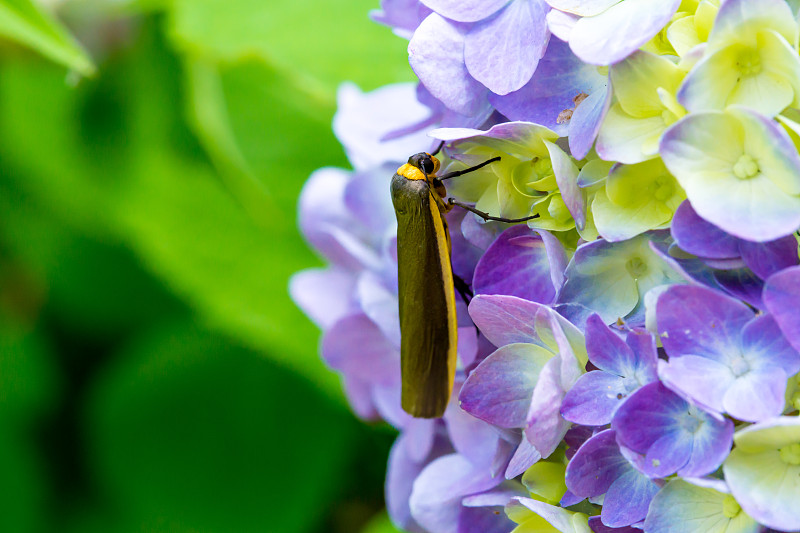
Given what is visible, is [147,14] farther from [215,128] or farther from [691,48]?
[691,48]

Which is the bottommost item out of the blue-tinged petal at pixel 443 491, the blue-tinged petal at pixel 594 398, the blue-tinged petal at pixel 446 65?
the blue-tinged petal at pixel 443 491

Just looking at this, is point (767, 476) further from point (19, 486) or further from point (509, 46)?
point (19, 486)

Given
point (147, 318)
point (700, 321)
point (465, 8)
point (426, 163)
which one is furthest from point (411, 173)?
point (147, 318)

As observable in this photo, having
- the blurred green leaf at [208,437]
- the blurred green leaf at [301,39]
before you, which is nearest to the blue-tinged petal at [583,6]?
the blurred green leaf at [301,39]

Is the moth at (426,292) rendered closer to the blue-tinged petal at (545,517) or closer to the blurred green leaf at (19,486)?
the blue-tinged petal at (545,517)

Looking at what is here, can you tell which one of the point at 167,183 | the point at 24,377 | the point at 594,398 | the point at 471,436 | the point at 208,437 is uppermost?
the point at 594,398

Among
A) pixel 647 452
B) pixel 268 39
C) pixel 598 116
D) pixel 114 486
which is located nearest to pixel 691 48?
pixel 598 116
